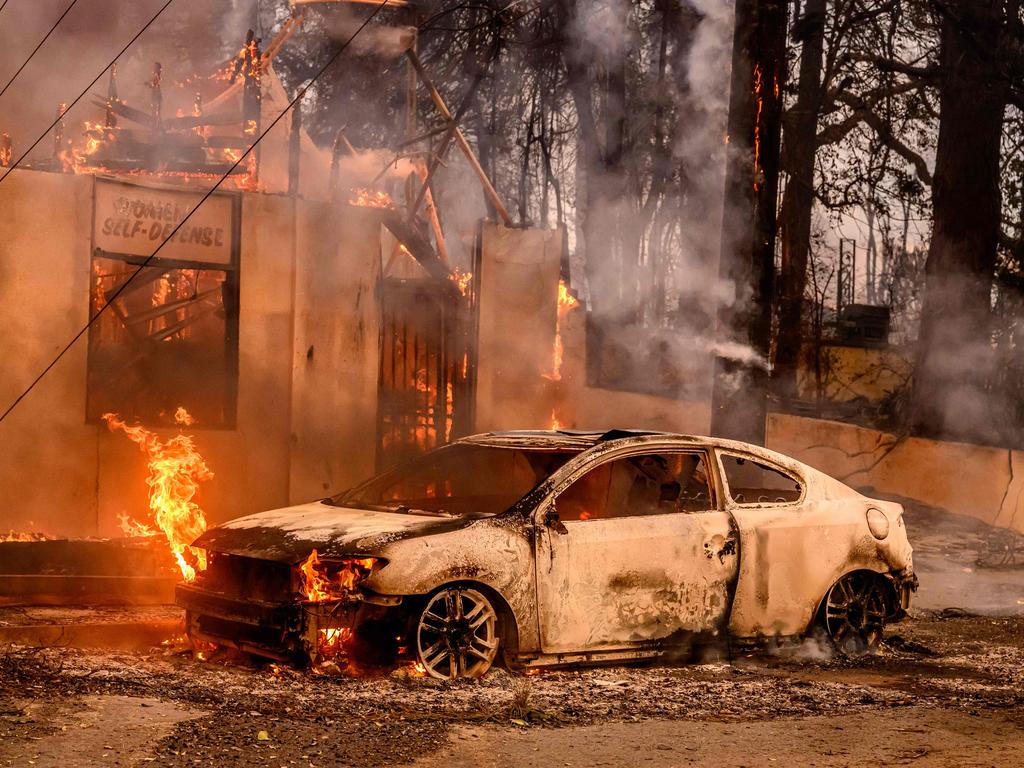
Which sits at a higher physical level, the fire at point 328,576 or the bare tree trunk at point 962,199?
the bare tree trunk at point 962,199

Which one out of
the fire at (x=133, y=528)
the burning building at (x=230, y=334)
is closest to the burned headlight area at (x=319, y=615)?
the burning building at (x=230, y=334)

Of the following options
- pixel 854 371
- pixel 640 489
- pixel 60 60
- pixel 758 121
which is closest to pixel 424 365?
pixel 758 121

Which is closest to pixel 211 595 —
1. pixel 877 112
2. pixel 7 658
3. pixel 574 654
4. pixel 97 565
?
pixel 7 658

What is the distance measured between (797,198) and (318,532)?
19.5m

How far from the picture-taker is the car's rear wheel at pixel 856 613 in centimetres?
Result: 810

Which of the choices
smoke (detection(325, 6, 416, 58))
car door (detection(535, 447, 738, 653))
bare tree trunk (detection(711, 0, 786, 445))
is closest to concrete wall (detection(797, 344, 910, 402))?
smoke (detection(325, 6, 416, 58))

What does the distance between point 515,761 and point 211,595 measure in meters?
2.35

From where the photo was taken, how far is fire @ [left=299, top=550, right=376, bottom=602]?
6.64 m

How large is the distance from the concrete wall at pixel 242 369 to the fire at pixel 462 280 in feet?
3.69

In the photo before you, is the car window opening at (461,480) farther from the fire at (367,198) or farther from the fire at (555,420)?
the fire at (367,198)

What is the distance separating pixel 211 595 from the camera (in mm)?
7105

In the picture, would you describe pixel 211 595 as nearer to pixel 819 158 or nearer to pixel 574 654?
pixel 574 654

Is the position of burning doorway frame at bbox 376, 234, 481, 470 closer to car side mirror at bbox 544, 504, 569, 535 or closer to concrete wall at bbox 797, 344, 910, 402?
car side mirror at bbox 544, 504, 569, 535

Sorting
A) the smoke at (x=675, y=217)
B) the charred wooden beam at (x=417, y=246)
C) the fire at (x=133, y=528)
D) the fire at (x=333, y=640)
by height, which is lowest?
the fire at (x=133, y=528)
